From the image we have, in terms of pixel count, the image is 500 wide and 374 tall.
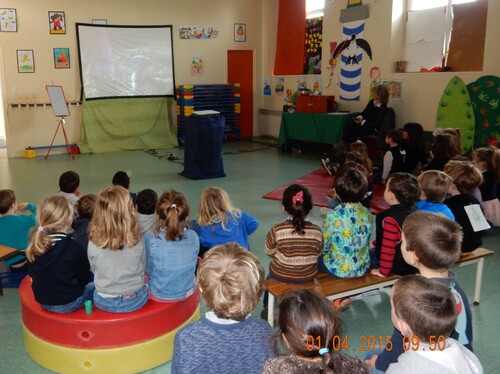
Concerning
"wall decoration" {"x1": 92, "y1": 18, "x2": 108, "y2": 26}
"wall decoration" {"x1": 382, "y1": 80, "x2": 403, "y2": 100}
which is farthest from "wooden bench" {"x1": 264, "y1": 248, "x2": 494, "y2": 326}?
"wall decoration" {"x1": 92, "y1": 18, "x2": 108, "y2": 26}

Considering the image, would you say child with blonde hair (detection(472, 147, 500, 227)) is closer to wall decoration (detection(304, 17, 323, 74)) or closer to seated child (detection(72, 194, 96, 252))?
seated child (detection(72, 194, 96, 252))

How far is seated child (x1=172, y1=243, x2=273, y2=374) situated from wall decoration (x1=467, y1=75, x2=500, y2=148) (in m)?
6.06

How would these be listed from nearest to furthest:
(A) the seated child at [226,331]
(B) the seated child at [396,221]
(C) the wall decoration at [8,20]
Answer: (A) the seated child at [226,331] < (B) the seated child at [396,221] < (C) the wall decoration at [8,20]

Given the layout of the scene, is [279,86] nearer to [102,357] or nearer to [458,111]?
[458,111]

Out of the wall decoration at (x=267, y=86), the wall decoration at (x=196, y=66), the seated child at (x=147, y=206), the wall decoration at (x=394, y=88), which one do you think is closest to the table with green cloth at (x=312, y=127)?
the wall decoration at (x=394, y=88)

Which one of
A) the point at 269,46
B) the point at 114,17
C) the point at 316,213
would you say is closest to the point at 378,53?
the point at 269,46

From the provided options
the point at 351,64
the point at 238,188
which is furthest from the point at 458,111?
the point at 238,188

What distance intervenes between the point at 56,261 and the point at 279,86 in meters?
9.04

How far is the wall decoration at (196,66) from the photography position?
10445 millimetres

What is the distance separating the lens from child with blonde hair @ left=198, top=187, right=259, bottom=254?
296 centimetres

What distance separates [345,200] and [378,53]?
6.23 m

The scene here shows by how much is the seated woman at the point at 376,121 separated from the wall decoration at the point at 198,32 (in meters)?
4.13

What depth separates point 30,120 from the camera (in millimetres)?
9039

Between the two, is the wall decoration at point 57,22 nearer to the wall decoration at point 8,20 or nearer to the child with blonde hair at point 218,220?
the wall decoration at point 8,20
